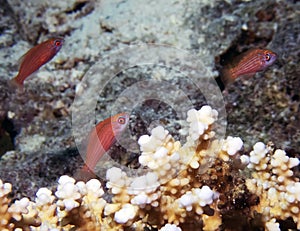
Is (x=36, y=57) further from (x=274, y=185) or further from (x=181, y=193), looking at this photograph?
(x=274, y=185)

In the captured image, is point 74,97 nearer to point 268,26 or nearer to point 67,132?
point 67,132

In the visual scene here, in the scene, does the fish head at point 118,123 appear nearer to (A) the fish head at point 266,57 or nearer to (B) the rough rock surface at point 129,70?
(B) the rough rock surface at point 129,70

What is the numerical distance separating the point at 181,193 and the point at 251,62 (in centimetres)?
161

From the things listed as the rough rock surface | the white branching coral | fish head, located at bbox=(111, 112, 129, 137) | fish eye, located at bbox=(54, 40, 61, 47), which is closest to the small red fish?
fish head, located at bbox=(111, 112, 129, 137)

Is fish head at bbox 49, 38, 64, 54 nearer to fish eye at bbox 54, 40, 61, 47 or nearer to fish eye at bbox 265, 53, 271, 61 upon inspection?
fish eye at bbox 54, 40, 61, 47

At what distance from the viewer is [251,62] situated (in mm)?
3045

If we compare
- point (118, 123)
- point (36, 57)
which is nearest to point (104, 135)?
point (118, 123)

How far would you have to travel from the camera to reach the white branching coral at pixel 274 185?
194cm

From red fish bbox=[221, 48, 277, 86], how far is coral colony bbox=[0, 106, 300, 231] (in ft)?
3.78

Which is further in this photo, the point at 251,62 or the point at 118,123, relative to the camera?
the point at 251,62

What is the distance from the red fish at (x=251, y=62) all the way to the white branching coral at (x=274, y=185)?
1109 millimetres

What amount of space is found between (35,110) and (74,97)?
0.54 m

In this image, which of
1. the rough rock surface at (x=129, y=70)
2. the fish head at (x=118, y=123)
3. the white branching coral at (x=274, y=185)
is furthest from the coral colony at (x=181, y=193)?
the rough rock surface at (x=129, y=70)

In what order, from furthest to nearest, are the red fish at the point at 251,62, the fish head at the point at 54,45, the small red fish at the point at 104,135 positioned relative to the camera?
the fish head at the point at 54,45
the red fish at the point at 251,62
the small red fish at the point at 104,135
